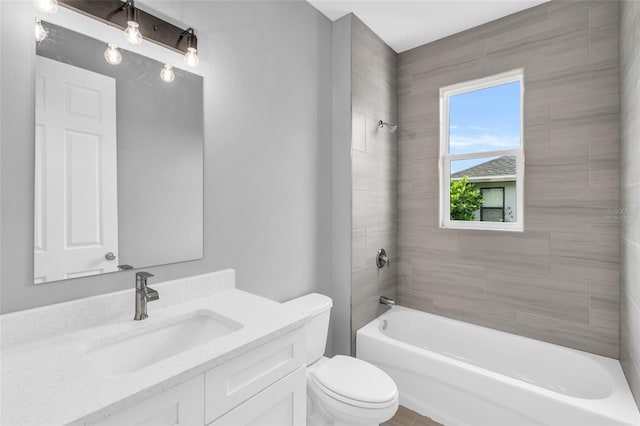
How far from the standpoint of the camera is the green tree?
2.54 metres

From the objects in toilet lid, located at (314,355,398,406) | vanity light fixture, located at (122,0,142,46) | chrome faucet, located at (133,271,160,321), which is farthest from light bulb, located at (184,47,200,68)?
toilet lid, located at (314,355,398,406)

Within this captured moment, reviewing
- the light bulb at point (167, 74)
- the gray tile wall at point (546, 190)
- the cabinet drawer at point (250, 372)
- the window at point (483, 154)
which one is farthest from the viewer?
the window at point (483, 154)

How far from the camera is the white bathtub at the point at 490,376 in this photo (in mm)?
1562

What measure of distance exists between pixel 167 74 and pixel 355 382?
177 cm

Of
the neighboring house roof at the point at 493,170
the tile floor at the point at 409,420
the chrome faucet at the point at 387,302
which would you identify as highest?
the neighboring house roof at the point at 493,170

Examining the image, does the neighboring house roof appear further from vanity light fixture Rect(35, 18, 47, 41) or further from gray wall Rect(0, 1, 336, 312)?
vanity light fixture Rect(35, 18, 47, 41)

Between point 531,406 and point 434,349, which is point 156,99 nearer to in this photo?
point 531,406

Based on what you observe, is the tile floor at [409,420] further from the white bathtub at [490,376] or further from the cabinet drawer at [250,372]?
the cabinet drawer at [250,372]

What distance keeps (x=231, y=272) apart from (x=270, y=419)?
74cm

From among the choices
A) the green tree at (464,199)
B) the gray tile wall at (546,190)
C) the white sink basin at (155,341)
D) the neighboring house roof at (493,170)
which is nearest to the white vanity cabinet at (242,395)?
the white sink basin at (155,341)

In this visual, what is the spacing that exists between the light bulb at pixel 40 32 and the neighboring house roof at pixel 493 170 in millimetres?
2620

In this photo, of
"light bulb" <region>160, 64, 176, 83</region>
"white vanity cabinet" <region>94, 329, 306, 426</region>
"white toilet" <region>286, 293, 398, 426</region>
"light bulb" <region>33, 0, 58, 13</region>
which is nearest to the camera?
"white vanity cabinet" <region>94, 329, 306, 426</region>

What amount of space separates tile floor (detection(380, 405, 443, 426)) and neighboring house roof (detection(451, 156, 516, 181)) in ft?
5.89

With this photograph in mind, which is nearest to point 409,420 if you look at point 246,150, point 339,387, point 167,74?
point 339,387
